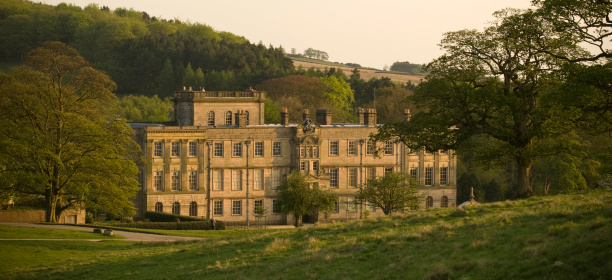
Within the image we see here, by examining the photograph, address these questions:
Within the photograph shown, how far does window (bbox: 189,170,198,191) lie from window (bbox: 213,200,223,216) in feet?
6.48

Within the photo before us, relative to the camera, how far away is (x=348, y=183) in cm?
6981

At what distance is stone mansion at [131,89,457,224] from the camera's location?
65.2m

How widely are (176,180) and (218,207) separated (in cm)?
402

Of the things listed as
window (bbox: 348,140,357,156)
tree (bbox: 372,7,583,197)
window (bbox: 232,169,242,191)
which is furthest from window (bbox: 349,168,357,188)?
tree (bbox: 372,7,583,197)

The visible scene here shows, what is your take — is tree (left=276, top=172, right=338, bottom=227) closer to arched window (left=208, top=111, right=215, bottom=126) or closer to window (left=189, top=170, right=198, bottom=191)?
window (left=189, top=170, right=198, bottom=191)

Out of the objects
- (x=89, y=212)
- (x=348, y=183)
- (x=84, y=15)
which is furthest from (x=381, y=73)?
(x=89, y=212)

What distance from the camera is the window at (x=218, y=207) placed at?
2628 inches

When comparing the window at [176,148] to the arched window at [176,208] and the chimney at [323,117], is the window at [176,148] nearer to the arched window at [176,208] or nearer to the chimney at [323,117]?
the arched window at [176,208]

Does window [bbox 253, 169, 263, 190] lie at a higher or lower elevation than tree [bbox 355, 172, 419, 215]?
higher

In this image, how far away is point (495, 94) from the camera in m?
37.5

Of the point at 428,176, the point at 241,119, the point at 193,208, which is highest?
the point at 241,119

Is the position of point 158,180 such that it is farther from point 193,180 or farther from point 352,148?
point 352,148

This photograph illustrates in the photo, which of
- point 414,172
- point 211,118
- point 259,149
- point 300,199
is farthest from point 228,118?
point 414,172

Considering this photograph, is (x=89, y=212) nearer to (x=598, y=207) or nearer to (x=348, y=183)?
(x=348, y=183)
